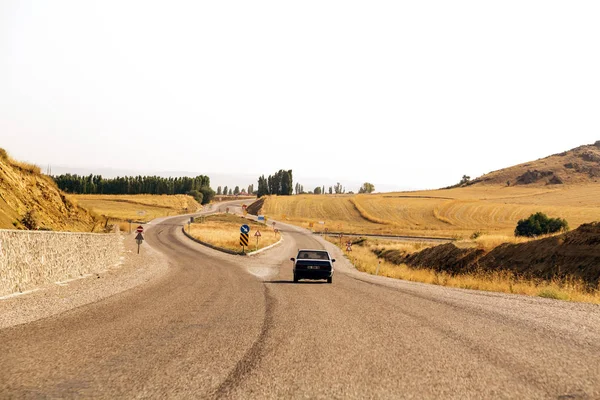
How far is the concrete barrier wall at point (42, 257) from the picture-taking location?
55.6 ft

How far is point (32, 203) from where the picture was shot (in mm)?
30453

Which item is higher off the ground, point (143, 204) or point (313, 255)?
point (143, 204)

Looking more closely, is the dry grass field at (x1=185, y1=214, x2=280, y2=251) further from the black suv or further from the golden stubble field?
the black suv

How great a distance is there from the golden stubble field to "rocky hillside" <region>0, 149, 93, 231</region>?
60519 mm

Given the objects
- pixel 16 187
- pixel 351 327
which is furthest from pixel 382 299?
pixel 16 187

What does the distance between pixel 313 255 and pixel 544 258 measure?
1381 cm

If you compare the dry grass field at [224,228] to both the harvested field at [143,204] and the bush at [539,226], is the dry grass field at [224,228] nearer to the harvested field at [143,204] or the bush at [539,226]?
the harvested field at [143,204]

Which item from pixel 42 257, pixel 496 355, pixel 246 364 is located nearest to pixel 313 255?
pixel 42 257

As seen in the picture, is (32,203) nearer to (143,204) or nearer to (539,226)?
(539,226)

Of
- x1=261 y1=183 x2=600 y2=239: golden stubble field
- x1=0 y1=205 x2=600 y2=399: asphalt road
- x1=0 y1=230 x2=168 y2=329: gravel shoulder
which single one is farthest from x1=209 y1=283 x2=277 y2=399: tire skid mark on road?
x1=261 y1=183 x2=600 y2=239: golden stubble field

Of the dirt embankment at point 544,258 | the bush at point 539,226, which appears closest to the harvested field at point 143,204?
the bush at point 539,226

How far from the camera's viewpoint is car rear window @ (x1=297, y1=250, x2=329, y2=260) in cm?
2663

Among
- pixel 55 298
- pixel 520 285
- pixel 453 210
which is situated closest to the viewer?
pixel 55 298

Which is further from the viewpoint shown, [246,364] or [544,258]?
[544,258]
